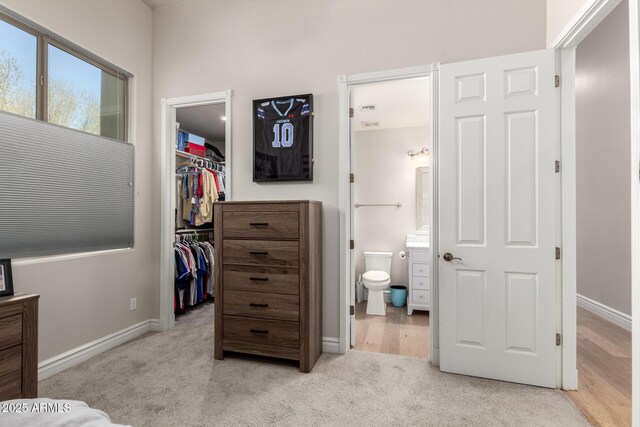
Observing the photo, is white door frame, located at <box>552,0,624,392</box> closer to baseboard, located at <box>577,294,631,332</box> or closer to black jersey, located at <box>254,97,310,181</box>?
baseboard, located at <box>577,294,631,332</box>

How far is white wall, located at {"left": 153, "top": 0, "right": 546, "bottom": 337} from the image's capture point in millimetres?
2424

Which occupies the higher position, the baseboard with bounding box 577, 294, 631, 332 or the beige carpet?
the baseboard with bounding box 577, 294, 631, 332

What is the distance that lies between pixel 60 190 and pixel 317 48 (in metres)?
2.27

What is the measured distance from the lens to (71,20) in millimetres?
2482

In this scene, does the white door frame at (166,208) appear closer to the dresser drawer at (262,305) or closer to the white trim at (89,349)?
the white trim at (89,349)

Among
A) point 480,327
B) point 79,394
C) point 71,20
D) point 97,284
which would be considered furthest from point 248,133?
point 480,327

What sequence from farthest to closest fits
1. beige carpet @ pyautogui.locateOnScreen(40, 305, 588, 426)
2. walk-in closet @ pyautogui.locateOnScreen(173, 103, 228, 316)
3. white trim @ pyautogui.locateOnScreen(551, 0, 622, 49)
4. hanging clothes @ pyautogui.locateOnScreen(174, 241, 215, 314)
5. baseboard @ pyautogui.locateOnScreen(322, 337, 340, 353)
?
1. walk-in closet @ pyautogui.locateOnScreen(173, 103, 228, 316)
2. hanging clothes @ pyautogui.locateOnScreen(174, 241, 215, 314)
3. baseboard @ pyautogui.locateOnScreen(322, 337, 340, 353)
4. beige carpet @ pyautogui.locateOnScreen(40, 305, 588, 426)
5. white trim @ pyautogui.locateOnScreen(551, 0, 622, 49)

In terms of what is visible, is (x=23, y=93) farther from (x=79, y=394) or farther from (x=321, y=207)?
(x=321, y=207)

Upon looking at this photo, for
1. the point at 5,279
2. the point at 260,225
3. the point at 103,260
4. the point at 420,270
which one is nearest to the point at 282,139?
the point at 260,225

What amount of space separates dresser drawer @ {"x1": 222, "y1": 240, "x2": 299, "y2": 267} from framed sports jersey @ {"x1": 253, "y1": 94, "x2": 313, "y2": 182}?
24.9 inches

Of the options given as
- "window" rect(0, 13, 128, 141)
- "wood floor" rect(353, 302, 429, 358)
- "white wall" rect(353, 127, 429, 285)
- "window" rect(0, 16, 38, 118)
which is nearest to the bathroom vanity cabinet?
"wood floor" rect(353, 302, 429, 358)

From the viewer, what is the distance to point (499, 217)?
2.22 meters

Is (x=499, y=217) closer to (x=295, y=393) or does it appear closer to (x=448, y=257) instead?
(x=448, y=257)

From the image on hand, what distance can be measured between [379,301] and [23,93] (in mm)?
3762
